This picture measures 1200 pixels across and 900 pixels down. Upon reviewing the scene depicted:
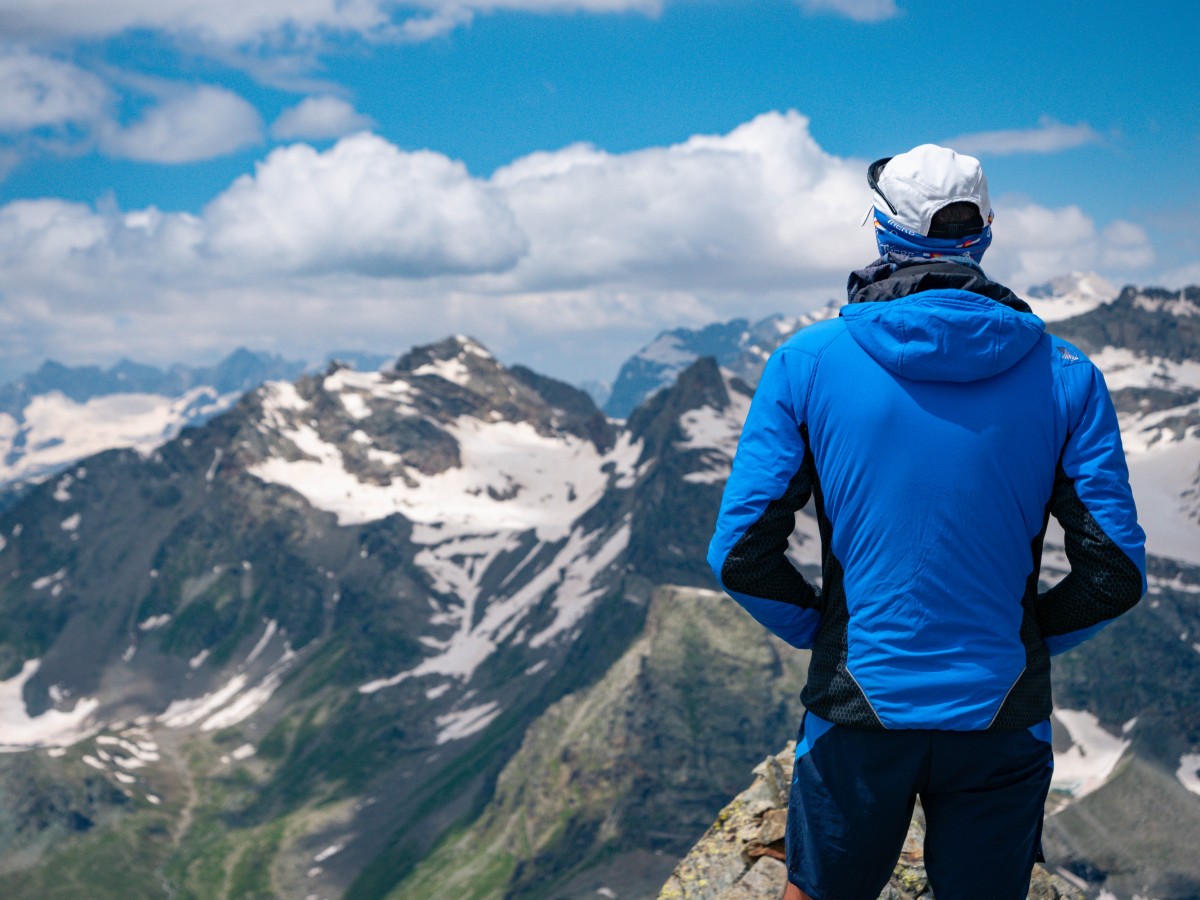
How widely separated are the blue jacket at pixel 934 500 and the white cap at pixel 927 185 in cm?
50

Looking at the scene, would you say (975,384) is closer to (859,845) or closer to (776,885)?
(859,845)

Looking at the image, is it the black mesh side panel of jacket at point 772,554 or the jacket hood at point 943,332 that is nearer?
the jacket hood at point 943,332

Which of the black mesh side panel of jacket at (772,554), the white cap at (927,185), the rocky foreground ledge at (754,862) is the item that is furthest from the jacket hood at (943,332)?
the rocky foreground ledge at (754,862)

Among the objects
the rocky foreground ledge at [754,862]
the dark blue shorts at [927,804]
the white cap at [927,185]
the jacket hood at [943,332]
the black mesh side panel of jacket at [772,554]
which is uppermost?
the white cap at [927,185]

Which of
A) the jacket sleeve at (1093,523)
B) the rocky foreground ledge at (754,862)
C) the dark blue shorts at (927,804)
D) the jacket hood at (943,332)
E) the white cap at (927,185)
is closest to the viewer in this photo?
the jacket hood at (943,332)

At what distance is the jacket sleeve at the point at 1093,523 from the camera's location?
7.04m

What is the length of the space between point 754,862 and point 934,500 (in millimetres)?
8469

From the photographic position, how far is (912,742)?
6.83 metres

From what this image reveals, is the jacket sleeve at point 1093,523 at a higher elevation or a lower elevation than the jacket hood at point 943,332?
lower

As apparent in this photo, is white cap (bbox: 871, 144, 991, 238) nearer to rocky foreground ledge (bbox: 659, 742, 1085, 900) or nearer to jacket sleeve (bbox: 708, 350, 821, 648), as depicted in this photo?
jacket sleeve (bbox: 708, 350, 821, 648)

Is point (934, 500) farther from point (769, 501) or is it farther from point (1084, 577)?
point (1084, 577)

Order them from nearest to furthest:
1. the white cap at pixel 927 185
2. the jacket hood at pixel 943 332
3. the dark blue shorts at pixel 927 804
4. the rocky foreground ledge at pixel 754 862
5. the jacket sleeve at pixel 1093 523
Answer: the jacket hood at pixel 943 332 → the dark blue shorts at pixel 927 804 → the jacket sleeve at pixel 1093 523 → the white cap at pixel 927 185 → the rocky foreground ledge at pixel 754 862

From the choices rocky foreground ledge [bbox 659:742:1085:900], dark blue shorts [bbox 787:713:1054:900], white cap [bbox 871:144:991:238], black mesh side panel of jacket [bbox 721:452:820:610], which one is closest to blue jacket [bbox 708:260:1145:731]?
black mesh side panel of jacket [bbox 721:452:820:610]

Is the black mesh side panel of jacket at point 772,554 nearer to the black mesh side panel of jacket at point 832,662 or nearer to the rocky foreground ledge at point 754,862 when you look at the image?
the black mesh side panel of jacket at point 832,662
